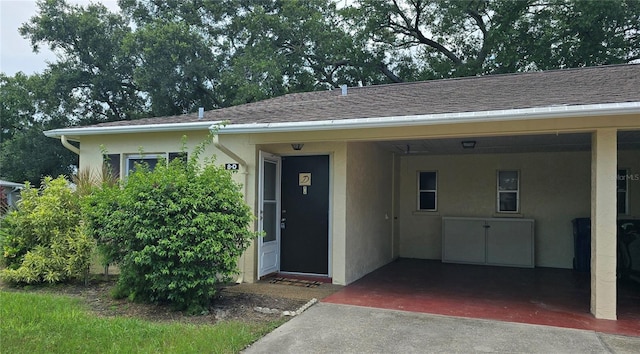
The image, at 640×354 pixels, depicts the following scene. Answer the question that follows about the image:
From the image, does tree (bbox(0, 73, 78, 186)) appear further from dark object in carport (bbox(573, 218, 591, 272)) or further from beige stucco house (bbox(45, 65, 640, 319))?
dark object in carport (bbox(573, 218, 591, 272))

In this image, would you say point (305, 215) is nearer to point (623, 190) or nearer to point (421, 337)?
point (421, 337)

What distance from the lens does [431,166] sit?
1028cm

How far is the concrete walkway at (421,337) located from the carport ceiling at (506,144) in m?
3.31

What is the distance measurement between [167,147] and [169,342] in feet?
14.4

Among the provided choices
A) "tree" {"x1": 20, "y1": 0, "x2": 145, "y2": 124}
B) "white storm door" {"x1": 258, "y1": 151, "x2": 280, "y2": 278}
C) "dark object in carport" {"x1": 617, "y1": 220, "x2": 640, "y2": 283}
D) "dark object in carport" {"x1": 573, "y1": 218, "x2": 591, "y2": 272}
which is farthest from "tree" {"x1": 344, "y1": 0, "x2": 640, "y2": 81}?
"white storm door" {"x1": 258, "y1": 151, "x2": 280, "y2": 278}

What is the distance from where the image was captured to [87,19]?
19953mm

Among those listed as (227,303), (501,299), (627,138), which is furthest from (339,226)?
(627,138)

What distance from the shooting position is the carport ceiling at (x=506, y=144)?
7379mm

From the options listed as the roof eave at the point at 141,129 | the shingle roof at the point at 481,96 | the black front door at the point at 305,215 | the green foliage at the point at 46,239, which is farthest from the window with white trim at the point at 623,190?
the green foliage at the point at 46,239

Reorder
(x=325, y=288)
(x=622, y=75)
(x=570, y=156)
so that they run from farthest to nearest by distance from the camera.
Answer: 1. (x=570, y=156)
2. (x=622, y=75)
3. (x=325, y=288)

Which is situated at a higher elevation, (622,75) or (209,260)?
(622,75)

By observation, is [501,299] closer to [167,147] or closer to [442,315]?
[442,315]

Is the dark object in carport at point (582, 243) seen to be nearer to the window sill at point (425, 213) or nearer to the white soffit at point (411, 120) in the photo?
the window sill at point (425, 213)

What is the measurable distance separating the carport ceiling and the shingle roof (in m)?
0.81
